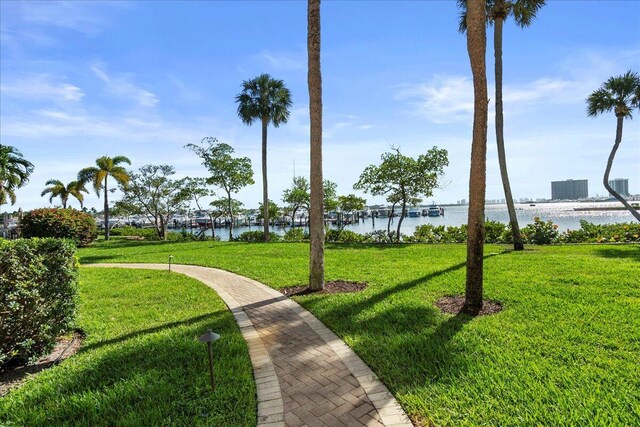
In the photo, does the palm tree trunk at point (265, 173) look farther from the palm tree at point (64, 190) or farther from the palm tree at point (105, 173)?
the palm tree at point (64, 190)

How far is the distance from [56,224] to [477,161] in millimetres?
18854

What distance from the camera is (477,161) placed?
5637mm

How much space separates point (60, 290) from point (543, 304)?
7.20 m

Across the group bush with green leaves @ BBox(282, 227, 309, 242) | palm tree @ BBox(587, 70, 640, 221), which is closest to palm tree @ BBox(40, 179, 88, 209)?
bush with green leaves @ BBox(282, 227, 309, 242)

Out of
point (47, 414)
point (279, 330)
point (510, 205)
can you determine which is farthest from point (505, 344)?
point (510, 205)

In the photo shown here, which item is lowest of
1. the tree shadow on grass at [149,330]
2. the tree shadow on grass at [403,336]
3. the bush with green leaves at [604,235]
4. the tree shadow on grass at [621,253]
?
the tree shadow on grass at [149,330]

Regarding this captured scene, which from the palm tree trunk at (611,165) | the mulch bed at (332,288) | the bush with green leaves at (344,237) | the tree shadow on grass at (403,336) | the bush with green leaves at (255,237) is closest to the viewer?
the tree shadow on grass at (403,336)

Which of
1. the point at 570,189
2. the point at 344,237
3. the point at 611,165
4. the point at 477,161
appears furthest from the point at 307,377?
the point at 570,189

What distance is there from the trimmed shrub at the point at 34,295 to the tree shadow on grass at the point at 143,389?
1.51ft

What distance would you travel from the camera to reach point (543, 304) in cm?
564

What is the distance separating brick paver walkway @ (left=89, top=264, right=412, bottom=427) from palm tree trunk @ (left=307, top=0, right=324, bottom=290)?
1.47 meters

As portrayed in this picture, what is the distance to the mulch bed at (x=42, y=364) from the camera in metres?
3.83

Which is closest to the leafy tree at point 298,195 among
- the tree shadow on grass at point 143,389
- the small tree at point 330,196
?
the small tree at point 330,196

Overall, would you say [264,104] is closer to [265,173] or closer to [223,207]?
[265,173]
